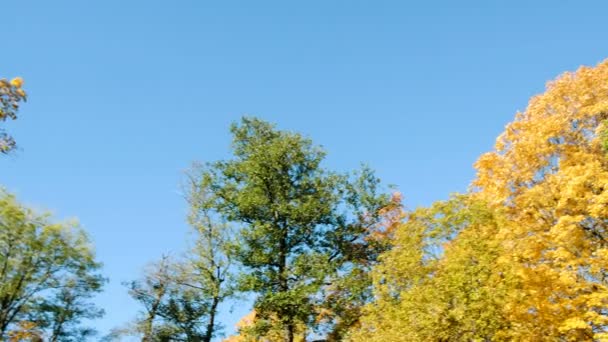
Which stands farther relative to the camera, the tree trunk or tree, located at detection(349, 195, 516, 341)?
the tree trunk

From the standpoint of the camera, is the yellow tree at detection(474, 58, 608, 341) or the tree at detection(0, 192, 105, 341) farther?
the tree at detection(0, 192, 105, 341)

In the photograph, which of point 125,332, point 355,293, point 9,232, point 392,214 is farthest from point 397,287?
point 9,232

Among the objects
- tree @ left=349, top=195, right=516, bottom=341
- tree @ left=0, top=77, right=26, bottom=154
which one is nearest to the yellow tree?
tree @ left=349, top=195, right=516, bottom=341

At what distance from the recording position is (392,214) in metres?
31.1

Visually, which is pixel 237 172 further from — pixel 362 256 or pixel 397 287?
pixel 397 287

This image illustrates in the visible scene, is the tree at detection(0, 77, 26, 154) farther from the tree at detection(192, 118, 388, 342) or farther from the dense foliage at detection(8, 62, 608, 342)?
the tree at detection(192, 118, 388, 342)

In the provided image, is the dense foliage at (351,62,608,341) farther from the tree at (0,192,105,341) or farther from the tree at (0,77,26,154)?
the tree at (0,192,105,341)

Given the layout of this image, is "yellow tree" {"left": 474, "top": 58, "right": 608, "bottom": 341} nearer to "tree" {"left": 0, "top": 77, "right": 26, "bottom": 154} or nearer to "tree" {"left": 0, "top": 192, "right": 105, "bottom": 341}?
"tree" {"left": 0, "top": 77, "right": 26, "bottom": 154}

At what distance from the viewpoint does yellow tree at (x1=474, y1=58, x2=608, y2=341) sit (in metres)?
14.6

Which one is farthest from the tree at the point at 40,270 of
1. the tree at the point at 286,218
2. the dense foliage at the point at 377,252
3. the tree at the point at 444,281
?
the tree at the point at 444,281

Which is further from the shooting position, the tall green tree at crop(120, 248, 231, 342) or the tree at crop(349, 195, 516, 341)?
the tall green tree at crop(120, 248, 231, 342)

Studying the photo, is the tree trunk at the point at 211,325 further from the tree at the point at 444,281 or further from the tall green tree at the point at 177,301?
the tree at the point at 444,281

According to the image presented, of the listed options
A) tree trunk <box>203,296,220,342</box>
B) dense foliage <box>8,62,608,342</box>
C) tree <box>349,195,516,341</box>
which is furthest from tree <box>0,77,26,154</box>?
tree trunk <box>203,296,220,342</box>

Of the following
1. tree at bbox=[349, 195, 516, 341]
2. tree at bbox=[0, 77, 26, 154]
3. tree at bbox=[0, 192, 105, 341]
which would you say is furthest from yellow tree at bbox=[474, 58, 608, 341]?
tree at bbox=[0, 192, 105, 341]
